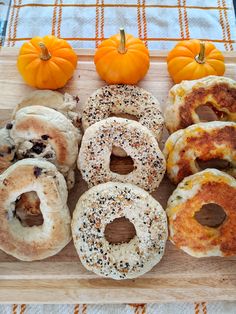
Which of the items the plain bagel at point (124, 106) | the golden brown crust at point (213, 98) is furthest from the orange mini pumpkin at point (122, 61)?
the golden brown crust at point (213, 98)

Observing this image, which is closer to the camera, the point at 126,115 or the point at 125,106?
the point at 125,106

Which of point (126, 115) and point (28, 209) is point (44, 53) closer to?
point (126, 115)

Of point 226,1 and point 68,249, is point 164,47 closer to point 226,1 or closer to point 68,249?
point 226,1

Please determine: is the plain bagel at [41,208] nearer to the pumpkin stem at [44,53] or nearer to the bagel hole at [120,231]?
the bagel hole at [120,231]

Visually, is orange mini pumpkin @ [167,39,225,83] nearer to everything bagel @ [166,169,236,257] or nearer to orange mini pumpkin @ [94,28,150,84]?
orange mini pumpkin @ [94,28,150,84]

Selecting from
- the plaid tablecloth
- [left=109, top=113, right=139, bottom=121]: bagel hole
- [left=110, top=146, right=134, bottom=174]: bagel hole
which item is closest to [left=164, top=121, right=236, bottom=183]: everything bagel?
[left=110, top=146, right=134, bottom=174]: bagel hole

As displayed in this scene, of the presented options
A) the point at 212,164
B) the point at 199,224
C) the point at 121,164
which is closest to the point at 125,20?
the point at 121,164
